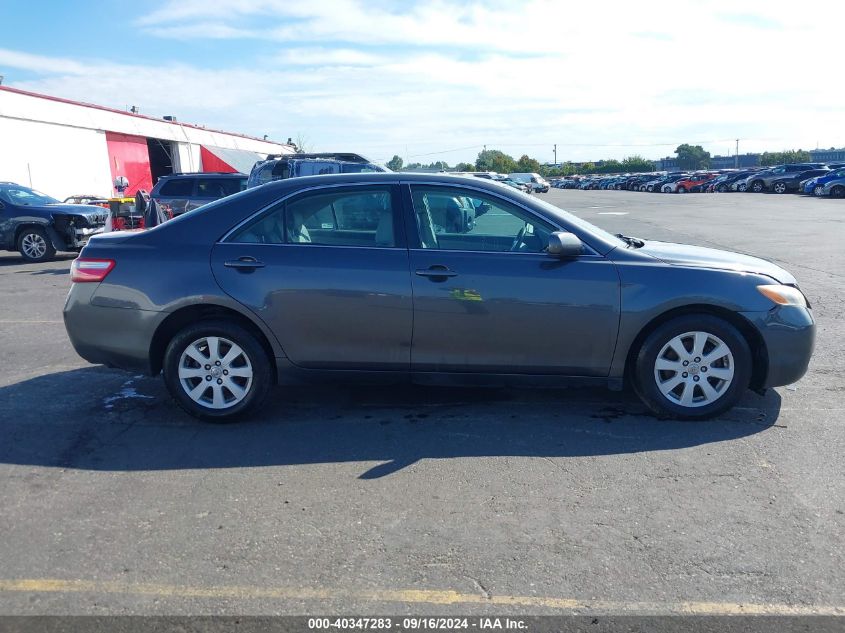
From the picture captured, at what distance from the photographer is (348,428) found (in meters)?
5.37

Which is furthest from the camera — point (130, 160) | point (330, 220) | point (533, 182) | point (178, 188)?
point (533, 182)

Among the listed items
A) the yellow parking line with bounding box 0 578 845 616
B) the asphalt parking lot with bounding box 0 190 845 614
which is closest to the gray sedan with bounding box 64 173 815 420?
the asphalt parking lot with bounding box 0 190 845 614

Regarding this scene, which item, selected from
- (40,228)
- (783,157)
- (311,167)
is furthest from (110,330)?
(783,157)

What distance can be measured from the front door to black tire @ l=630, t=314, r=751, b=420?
0.26 meters

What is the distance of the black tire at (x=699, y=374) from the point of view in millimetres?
5320

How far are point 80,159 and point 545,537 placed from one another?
31064 mm

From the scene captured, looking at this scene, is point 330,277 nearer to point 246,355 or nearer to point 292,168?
point 246,355

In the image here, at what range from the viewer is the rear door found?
5.35 metres

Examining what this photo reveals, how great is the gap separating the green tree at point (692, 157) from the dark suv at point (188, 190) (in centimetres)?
13275

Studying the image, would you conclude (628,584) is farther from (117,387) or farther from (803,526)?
(117,387)

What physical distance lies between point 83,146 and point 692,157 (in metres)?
136

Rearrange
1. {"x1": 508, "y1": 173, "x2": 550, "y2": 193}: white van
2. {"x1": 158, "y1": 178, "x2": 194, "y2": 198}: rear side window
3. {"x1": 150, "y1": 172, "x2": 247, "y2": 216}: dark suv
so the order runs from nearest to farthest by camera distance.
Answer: {"x1": 150, "y1": 172, "x2": 247, "y2": 216}: dark suv, {"x1": 158, "y1": 178, "x2": 194, "y2": 198}: rear side window, {"x1": 508, "y1": 173, "x2": 550, "y2": 193}: white van

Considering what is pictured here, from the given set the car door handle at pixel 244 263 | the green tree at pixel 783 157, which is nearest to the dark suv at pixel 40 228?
the car door handle at pixel 244 263

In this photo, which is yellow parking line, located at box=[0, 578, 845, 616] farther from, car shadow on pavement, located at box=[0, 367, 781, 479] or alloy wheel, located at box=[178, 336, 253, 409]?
alloy wheel, located at box=[178, 336, 253, 409]
